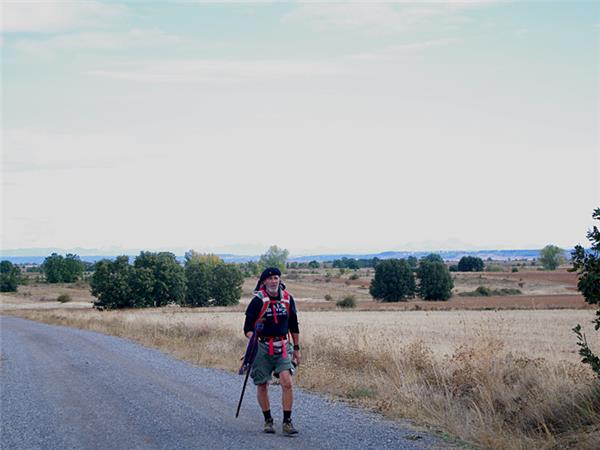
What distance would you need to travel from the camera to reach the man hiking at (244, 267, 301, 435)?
973 cm

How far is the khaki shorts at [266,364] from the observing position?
9.83 meters

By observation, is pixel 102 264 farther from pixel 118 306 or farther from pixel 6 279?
pixel 6 279

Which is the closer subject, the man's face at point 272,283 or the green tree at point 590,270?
the green tree at point 590,270

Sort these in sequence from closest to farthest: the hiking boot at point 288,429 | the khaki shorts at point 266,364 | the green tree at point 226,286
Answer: the hiking boot at point 288,429 < the khaki shorts at point 266,364 < the green tree at point 226,286

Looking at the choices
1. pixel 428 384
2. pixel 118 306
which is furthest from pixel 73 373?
pixel 118 306

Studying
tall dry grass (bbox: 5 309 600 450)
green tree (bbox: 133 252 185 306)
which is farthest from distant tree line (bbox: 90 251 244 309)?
tall dry grass (bbox: 5 309 600 450)

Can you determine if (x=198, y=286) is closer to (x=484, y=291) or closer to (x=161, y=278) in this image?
(x=161, y=278)

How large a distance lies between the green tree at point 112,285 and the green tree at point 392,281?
108 feet

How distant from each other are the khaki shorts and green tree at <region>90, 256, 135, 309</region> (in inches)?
2723

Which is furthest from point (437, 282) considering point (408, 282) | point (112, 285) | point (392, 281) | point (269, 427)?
point (269, 427)

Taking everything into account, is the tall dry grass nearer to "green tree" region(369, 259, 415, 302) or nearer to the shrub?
"green tree" region(369, 259, 415, 302)

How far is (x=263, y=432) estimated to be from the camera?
383 inches

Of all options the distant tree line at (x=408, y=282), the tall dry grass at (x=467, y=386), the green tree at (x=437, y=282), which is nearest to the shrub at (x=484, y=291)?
the distant tree line at (x=408, y=282)

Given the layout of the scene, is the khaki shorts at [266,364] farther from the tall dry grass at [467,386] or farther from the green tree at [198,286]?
the green tree at [198,286]
